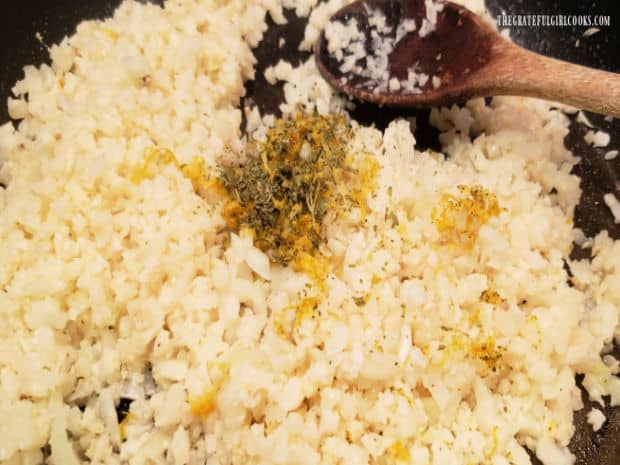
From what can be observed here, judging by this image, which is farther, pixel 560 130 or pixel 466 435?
pixel 560 130

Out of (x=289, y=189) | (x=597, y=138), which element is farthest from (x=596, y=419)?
(x=289, y=189)

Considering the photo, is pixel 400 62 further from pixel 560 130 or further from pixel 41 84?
pixel 41 84

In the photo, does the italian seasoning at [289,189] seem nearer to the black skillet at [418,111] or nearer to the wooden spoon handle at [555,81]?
the black skillet at [418,111]

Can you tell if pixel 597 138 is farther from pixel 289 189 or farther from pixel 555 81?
pixel 289 189

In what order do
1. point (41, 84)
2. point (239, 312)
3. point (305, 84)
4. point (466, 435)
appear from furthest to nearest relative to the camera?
1. point (305, 84)
2. point (41, 84)
3. point (239, 312)
4. point (466, 435)

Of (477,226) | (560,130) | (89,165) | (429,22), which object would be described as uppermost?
(429,22)

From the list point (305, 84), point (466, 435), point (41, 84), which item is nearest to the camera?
point (466, 435)

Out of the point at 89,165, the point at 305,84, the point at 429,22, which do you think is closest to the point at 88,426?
the point at 89,165

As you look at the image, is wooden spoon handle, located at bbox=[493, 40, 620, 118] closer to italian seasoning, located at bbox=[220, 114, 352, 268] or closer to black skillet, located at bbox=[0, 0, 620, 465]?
black skillet, located at bbox=[0, 0, 620, 465]
